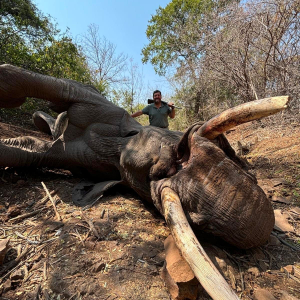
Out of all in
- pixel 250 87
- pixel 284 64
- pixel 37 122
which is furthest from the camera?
pixel 250 87

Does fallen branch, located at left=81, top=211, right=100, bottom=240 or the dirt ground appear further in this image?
fallen branch, located at left=81, top=211, right=100, bottom=240

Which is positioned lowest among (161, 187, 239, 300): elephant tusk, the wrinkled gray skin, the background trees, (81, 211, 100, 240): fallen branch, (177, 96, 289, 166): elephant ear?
(81, 211, 100, 240): fallen branch

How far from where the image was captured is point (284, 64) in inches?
221

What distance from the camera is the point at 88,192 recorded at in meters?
2.87

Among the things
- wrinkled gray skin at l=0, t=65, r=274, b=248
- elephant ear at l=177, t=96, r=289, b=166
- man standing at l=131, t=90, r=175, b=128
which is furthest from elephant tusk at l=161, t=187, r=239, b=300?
man standing at l=131, t=90, r=175, b=128

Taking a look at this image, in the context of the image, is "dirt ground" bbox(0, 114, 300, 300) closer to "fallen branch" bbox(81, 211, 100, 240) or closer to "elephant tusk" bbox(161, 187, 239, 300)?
"fallen branch" bbox(81, 211, 100, 240)

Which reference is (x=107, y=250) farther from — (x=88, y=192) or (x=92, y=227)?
(x=88, y=192)

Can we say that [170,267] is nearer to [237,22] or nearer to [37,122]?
[37,122]

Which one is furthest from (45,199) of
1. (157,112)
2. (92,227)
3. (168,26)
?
(168,26)

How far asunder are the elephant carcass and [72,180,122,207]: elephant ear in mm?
26

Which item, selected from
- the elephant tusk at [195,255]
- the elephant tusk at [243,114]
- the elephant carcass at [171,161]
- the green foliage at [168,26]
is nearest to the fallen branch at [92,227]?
the elephant carcass at [171,161]

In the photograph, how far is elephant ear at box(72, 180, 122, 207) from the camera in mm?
2653

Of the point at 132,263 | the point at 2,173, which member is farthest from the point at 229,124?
the point at 2,173

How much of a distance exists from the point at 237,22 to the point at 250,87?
69.6 inches
